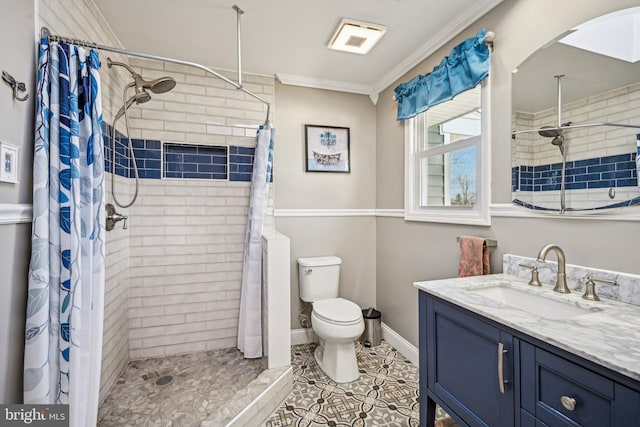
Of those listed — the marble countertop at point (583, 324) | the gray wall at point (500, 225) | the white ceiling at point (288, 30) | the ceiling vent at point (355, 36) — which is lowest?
the marble countertop at point (583, 324)

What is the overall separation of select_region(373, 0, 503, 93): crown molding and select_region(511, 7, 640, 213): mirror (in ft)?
1.55

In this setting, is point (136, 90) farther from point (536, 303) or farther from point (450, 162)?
point (536, 303)

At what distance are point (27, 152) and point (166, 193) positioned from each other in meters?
1.26

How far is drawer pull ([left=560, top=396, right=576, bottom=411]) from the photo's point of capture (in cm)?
83

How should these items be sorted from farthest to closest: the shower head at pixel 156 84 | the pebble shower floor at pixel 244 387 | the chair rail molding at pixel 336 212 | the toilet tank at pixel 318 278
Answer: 1. the chair rail molding at pixel 336 212
2. the toilet tank at pixel 318 278
3. the shower head at pixel 156 84
4. the pebble shower floor at pixel 244 387

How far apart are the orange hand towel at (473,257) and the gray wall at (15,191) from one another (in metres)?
2.09

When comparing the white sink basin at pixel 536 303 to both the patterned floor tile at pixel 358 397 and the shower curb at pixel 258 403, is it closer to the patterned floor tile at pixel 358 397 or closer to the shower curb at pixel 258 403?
the patterned floor tile at pixel 358 397

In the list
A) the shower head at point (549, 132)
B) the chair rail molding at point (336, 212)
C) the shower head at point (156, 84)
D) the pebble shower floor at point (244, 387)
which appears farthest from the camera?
the chair rail molding at point (336, 212)

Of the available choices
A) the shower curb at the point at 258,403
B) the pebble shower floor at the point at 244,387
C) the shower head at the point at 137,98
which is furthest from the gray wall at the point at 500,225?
the shower head at the point at 137,98

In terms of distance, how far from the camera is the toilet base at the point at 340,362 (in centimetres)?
212

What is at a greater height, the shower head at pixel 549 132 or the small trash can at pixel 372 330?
the shower head at pixel 549 132

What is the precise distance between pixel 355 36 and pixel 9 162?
1.97m

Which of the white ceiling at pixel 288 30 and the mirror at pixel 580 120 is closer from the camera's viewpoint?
the mirror at pixel 580 120

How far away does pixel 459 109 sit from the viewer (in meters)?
2.09
